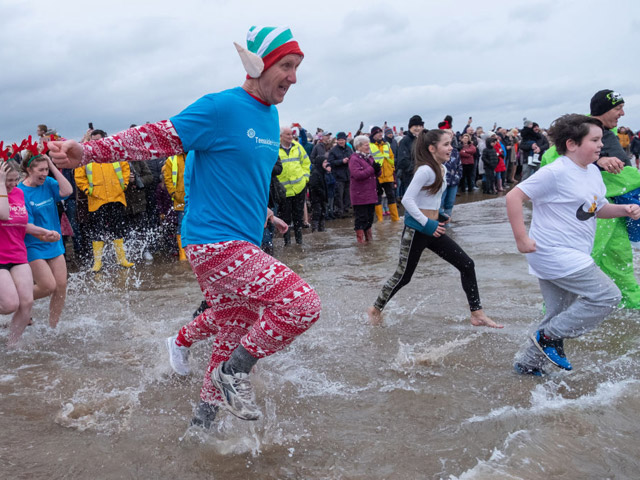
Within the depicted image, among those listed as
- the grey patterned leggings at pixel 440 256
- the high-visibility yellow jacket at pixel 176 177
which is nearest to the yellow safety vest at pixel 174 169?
the high-visibility yellow jacket at pixel 176 177

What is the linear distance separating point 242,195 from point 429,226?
2.54m

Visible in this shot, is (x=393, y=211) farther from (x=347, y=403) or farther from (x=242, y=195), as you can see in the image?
(x=242, y=195)

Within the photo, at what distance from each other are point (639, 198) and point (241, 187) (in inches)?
151

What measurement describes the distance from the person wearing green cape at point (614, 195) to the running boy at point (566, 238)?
110cm

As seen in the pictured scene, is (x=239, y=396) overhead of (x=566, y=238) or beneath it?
beneath

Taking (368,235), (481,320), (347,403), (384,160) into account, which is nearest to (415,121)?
(384,160)

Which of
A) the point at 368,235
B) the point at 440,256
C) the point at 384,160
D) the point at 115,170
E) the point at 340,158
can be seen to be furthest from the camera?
the point at 340,158

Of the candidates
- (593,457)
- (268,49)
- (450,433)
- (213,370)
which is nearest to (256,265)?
(213,370)

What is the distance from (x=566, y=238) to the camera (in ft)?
13.1

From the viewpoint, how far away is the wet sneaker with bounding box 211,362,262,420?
122 inches

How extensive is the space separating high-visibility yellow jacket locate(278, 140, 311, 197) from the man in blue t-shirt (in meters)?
7.89

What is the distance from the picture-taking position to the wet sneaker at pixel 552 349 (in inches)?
157

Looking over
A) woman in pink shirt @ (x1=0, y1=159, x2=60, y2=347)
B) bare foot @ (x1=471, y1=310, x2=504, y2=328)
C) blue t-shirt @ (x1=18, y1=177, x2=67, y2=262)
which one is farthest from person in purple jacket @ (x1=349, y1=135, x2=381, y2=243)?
woman in pink shirt @ (x1=0, y1=159, x2=60, y2=347)

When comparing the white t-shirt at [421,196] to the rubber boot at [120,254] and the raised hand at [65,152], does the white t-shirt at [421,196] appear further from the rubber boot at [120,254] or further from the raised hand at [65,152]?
the rubber boot at [120,254]
